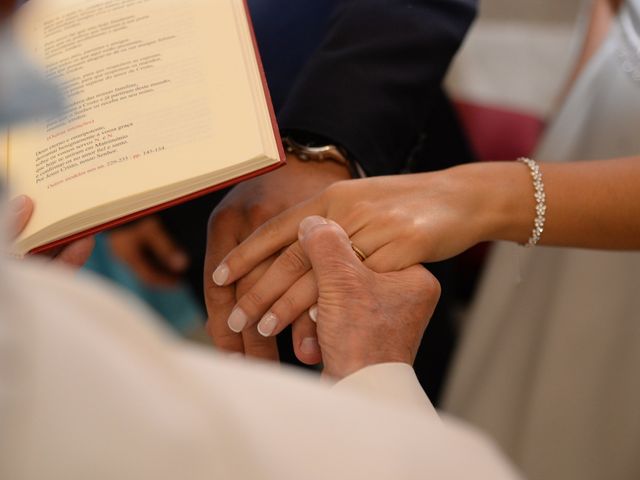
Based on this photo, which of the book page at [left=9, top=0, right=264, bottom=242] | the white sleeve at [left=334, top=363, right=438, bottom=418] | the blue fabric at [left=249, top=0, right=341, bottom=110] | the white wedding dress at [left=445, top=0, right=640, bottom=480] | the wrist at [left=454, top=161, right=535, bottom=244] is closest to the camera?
the white sleeve at [left=334, top=363, right=438, bottom=418]

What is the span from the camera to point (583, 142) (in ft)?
3.29

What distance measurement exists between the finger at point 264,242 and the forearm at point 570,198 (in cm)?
19

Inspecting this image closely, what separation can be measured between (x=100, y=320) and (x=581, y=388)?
3.12 ft

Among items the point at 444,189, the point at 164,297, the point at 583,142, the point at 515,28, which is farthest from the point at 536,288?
the point at 515,28

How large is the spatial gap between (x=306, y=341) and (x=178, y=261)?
872mm

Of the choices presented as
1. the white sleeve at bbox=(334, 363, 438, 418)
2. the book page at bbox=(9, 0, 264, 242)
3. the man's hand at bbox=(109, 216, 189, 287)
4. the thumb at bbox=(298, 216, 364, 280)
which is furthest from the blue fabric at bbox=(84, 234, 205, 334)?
the white sleeve at bbox=(334, 363, 438, 418)

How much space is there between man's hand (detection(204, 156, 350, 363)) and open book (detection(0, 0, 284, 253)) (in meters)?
0.13

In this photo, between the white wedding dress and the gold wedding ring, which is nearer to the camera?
the gold wedding ring

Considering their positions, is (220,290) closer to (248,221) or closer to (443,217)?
(248,221)

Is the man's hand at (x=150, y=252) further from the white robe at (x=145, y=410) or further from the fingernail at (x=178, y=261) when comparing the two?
the white robe at (x=145, y=410)

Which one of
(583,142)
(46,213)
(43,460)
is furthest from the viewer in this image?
(583,142)

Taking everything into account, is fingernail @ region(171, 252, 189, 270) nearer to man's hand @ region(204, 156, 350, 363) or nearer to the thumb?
man's hand @ region(204, 156, 350, 363)

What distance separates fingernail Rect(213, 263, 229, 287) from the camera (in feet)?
2.15

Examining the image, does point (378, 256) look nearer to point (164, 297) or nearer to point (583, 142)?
point (583, 142)
